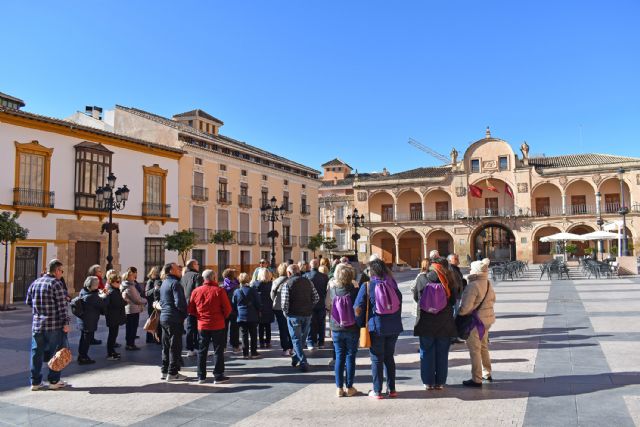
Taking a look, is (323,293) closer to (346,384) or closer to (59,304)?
(346,384)

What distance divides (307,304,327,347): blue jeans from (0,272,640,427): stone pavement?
1.20 ft

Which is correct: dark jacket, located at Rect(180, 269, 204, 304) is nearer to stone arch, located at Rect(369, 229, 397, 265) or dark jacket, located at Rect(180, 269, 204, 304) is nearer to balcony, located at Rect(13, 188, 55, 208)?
balcony, located at Rect(13, 188, 55, 208)

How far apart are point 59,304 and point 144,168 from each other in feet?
66.9

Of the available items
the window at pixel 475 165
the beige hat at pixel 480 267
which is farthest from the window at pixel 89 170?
the window at pixel 475 165

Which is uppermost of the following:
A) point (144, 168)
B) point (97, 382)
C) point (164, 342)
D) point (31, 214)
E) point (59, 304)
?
point (144, 168)

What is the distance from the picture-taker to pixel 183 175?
2855 centimetres

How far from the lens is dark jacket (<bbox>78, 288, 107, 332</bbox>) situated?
790cm

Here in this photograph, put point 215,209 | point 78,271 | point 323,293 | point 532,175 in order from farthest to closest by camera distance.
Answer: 1. point 532,175
2. point 215,209
3. point 78,271
4. point 323,293

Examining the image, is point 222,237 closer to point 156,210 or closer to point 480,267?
point 156,210

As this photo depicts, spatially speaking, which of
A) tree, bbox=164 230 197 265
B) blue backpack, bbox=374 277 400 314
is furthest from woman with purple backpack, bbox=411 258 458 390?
tree, bbox=164 230 197 265

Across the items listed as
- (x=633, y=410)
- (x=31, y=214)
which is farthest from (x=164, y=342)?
(x=31, y=214)

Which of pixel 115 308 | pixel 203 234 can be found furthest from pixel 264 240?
pixel 115 308

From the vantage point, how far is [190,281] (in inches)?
291

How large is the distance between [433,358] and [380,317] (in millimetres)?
848
